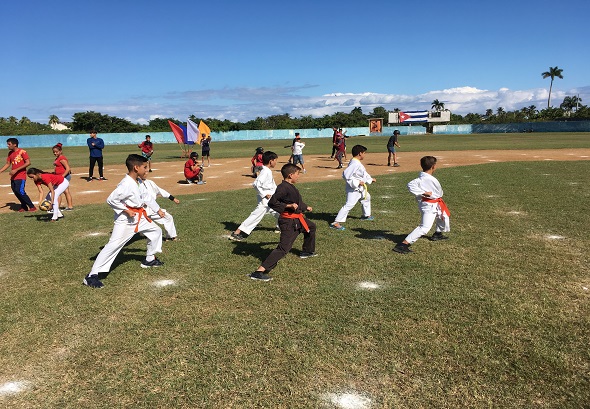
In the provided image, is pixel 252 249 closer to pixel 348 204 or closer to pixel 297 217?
pixel 297 217

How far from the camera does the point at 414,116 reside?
300 feet

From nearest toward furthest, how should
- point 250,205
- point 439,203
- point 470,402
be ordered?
1. point 470,402
2. point 439,203
3. point 250,205

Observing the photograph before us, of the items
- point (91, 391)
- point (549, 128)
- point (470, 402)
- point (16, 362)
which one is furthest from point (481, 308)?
point (549, 128)

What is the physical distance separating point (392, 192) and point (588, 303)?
8.21m

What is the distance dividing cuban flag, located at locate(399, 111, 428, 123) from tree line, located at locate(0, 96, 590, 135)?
14616 mm

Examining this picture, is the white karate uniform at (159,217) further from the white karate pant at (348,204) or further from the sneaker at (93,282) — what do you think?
the white karate pant at (348,204)

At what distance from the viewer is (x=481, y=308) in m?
4.54

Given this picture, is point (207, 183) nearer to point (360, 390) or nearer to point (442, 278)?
point (442, 278)

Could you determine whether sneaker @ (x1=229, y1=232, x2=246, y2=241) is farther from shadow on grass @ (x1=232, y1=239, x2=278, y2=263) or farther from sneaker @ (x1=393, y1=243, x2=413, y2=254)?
sneaker @ (x1=393, y1=243, x2=413, y2=254)

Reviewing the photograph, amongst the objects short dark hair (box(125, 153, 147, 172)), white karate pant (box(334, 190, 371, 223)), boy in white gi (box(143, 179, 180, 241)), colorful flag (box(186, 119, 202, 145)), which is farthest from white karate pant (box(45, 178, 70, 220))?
colorful flag (box(186, 119, 202, 145))

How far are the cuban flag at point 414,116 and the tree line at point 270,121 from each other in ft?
48.0

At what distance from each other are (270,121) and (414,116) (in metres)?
39.6

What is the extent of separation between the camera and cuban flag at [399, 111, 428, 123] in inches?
3595

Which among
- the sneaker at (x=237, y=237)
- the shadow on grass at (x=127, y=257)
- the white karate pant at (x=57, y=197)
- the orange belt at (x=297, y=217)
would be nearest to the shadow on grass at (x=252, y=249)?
the sneaker at (x=237, y=237)
